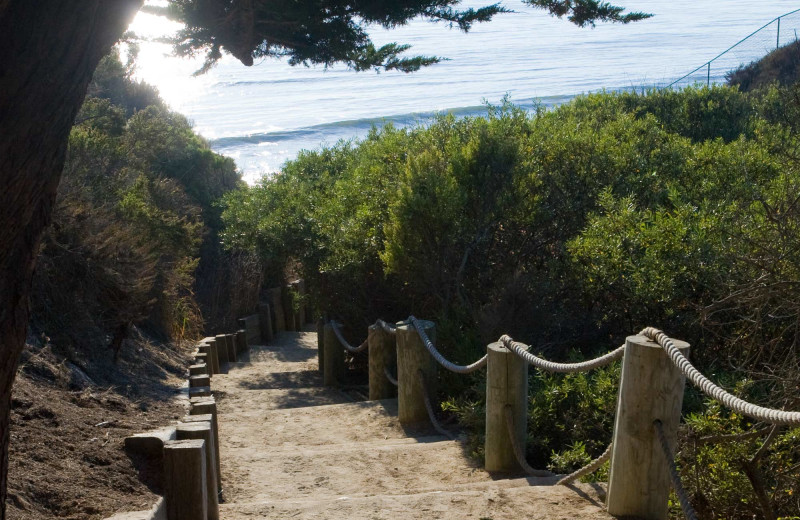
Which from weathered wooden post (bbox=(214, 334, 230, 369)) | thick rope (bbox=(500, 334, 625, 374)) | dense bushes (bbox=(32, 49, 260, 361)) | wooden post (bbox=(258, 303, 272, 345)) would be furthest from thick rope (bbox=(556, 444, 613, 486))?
wooden post (bbox=(258, 303, 272, 345))

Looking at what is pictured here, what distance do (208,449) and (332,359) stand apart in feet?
19.9

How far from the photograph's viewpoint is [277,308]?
55.5 feet

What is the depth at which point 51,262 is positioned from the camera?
332 inches

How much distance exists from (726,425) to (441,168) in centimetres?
519

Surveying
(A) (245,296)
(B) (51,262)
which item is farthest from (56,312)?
(A) (245,296)

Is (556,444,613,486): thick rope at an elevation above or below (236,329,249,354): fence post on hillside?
above

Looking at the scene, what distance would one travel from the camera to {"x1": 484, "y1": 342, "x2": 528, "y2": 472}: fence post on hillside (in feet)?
17.6

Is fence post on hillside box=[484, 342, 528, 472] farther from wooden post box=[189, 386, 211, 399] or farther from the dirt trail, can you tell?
wooden post box=[189, 386, 211, 399]

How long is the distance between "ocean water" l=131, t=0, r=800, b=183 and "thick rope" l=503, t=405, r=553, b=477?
23793 millimetres

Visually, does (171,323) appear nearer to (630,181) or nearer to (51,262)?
(51,262)

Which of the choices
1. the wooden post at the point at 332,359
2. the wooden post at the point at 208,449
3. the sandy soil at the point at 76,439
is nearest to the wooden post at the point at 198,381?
the sandy soil at the point at 76,439

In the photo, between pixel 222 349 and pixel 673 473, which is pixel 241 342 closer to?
pixel 222 349

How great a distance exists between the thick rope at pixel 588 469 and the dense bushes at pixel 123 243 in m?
4.68

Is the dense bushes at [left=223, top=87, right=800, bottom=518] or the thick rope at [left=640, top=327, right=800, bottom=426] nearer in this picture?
the thick rope at [left=640, top=327, right=800, bottom=426]
